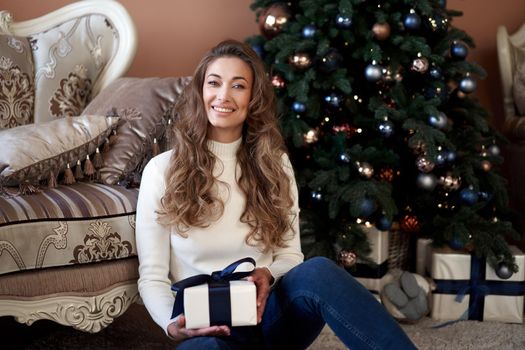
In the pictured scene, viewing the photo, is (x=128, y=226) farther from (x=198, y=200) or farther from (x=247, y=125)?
(x=247, y=125)

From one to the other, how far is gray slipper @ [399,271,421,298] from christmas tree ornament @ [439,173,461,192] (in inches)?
14.3

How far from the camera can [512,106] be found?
9.22ft

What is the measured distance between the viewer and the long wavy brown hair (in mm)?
1439

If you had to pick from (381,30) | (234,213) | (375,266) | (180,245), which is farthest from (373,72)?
(180,245)

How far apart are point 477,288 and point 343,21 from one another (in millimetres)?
1102

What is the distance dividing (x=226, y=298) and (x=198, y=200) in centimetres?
32

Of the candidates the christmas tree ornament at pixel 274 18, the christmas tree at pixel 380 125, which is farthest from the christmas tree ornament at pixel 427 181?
the christmas tree ornament at pixel 274 18

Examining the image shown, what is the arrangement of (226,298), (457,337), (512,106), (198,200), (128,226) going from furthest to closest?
(512,106) < (457,337) < (128,226) < (198,200) < (226,298)

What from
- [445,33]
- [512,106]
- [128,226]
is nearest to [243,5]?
[445,33]

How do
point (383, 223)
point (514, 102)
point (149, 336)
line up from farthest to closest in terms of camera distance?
point (514, 102)
point (383, 223)
point (149, 336)

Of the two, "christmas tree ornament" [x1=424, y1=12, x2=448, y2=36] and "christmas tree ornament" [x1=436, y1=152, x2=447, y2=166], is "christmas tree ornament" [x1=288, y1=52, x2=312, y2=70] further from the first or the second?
"christmas tree ornament" [x1=436, y1=152, x2=447, y2=166]

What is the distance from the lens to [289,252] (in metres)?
1.55

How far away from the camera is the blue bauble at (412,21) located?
7.11 ft

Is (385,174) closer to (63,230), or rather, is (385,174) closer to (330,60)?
(330,60)
